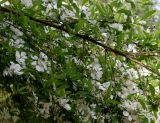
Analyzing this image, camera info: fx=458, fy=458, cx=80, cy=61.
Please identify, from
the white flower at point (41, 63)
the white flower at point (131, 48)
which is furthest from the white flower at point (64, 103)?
the white flower at point (131, 48)

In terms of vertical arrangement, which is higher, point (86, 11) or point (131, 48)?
point (86, 11)

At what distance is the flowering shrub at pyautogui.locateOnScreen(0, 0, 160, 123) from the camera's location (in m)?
1.99

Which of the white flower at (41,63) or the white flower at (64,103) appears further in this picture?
the white flower at (64,103)

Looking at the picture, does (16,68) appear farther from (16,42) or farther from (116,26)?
(116,26)

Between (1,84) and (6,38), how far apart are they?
0.24m

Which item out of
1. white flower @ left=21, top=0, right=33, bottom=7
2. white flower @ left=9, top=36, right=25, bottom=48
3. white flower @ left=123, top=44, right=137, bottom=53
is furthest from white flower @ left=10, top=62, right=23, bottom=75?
white flower @ left=123, top=44, right=137, bottom=53

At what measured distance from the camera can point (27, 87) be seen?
2102 millimetres

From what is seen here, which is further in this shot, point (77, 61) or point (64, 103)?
point (77, 61)

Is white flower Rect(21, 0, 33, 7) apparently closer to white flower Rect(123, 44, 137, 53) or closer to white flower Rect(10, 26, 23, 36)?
white flower Rect(10, 26, 23, 36)

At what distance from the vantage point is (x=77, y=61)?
2.25 m

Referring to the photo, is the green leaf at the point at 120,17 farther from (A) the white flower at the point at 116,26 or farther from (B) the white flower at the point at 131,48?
(B) the white flower at the point at 131,48

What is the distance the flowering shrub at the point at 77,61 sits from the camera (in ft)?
6.52

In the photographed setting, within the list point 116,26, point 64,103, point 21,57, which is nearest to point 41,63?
point 21,57

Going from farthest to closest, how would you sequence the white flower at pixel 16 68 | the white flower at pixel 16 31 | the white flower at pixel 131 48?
the white flower at pixel 131 48 < the white flower at pixel 16 31 < the white flower at pixel 16 68
